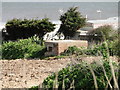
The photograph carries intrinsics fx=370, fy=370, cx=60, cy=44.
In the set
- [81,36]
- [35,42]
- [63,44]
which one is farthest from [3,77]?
[81,36]

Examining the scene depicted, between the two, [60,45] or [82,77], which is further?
[60,45]

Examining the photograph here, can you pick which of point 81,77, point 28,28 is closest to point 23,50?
point 28,28

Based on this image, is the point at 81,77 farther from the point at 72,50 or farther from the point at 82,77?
the point at 72,50

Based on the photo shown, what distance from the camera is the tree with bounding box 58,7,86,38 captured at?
1227 inches

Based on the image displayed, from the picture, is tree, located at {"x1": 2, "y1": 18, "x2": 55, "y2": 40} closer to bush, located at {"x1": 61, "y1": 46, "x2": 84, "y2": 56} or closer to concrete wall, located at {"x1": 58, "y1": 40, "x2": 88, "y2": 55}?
concrete wall, located at {"x1": 58, "y1": 40, "x2": 88, "y2": 55}

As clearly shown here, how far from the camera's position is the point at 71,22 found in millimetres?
31188

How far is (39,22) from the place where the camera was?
96.3ft

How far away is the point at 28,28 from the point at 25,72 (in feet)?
54.2

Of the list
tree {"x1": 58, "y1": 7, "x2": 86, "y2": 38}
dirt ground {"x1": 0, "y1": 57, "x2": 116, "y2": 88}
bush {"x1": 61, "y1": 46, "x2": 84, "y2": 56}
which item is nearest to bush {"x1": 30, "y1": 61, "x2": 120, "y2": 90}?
dirt ground {"x1": 0, "y1": 57, "x2": 116, "y2": 88}

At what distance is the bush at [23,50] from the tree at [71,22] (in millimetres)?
9139

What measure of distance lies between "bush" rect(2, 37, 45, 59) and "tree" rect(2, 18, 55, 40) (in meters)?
6.93

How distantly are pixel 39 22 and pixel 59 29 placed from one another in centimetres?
389

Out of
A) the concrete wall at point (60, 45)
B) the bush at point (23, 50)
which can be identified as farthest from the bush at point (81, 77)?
the bush at point (23, 50)

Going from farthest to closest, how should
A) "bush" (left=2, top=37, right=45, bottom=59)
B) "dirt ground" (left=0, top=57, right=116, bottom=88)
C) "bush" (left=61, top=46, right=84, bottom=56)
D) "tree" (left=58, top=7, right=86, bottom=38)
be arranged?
"tree" (left=58, top=7, right=86, bottom=38) → "bush" (left=2, top=37, right=45, bottom=59) → "bush" (left=61, top=46, right=84, bottom=56) → "dirt ground" (left=0, top=57, right=116, bottom=88)
